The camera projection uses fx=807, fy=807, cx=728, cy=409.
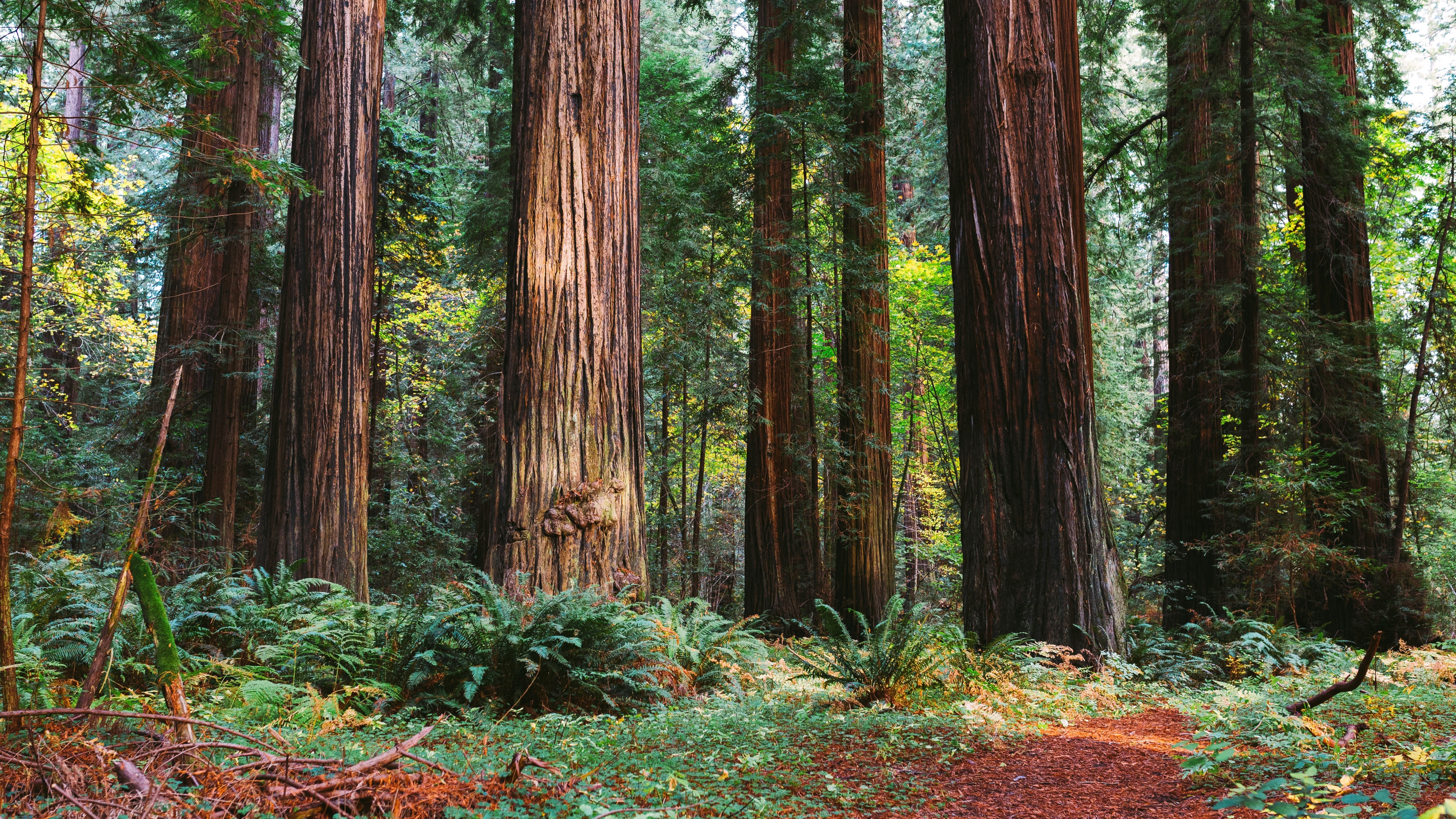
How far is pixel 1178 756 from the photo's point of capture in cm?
334

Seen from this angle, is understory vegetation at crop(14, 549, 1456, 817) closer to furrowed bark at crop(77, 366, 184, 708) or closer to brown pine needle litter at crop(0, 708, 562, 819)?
brown pine needle litter at crop(0, 708, 562, 819)

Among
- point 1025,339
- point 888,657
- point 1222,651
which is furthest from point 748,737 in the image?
point 1222,651

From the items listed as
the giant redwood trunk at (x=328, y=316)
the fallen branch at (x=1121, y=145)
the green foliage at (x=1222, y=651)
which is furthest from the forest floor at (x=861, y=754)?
the fallen branch at (x=1121, y=145)

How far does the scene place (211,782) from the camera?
226 cm

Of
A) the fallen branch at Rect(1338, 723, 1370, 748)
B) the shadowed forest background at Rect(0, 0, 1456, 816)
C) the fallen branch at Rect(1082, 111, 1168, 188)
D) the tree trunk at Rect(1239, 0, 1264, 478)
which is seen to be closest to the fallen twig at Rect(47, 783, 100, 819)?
the shadowed forest background at Rect(0, 0, 1456, 816)

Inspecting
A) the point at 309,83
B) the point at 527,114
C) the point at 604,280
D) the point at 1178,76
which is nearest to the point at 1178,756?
the point at 604,280

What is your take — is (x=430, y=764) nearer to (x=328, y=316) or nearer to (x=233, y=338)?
(x=328, y=316)

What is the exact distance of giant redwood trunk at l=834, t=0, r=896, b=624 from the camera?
1125 centimetres

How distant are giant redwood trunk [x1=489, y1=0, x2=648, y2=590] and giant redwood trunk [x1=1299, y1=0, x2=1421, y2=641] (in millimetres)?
7709

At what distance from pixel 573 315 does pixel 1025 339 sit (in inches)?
A: 130

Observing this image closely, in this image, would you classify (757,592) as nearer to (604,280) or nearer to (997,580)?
(997,580)

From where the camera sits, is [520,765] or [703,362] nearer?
[520,765]

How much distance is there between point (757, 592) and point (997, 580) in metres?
5.66

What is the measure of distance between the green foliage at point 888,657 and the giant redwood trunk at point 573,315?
1481 millimetres
